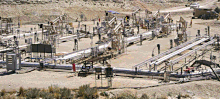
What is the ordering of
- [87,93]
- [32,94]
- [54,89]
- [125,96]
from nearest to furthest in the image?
[125,96]
[32,94]
[87,93]
[54,89]

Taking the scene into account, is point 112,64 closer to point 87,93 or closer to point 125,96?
point 87,93

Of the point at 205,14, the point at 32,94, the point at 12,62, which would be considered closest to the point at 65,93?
the point at 32,94

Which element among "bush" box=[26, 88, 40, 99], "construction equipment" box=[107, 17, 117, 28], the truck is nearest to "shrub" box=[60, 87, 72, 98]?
"bush" box=[26, 88, 40, 99]

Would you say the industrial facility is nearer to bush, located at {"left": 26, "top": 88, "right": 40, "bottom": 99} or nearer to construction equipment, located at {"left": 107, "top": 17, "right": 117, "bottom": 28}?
construction equipment, located at {"left": 107, "top": 17, "right": 117, "bottom": 28}

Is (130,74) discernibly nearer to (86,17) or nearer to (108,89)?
(108,89)

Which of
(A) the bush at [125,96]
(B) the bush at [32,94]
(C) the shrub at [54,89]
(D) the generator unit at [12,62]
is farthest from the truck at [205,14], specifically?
(B) the bush at [32,94]

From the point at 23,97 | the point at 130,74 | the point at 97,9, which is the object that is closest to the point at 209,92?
the point at 130,74

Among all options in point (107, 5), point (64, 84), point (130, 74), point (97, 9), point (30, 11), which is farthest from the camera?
Answer: point (107, 5)

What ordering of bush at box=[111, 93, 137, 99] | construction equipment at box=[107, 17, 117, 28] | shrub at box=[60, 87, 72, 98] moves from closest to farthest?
bush at box=[111, 93, 137, 99] < shrub at box=[60, 87, 72, 98] < construction equipment at box=[107, 17, 117, 28]

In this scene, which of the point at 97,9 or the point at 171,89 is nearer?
the point at 171,89

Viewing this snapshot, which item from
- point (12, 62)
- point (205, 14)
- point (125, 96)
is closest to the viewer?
point (125, 96)

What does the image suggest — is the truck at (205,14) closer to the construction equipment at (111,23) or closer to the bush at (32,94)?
the construction equipment at (111,23)
